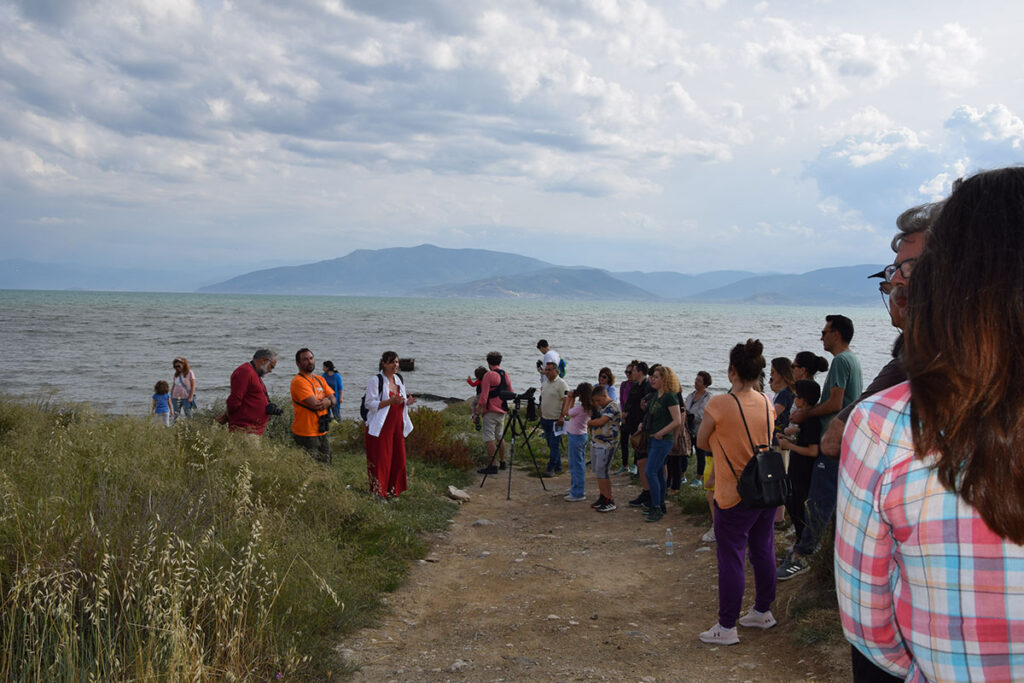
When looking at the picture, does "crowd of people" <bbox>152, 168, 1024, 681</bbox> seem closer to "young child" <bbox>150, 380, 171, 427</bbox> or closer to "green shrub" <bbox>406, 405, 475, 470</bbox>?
"green shrub" <bbox>406, 405, 475, 470</bbox>

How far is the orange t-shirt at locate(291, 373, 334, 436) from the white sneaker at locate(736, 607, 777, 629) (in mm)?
5506

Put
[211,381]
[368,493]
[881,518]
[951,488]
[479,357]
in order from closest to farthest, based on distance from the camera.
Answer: [951,488], [881,518], [368,493], [211,381], [479,357]

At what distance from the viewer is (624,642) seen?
532cm

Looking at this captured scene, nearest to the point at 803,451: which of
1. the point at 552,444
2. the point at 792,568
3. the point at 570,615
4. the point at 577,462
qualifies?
the point at 792,568

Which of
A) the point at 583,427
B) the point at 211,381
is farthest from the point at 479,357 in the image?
the point at 583,427

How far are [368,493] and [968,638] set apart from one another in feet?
25.8

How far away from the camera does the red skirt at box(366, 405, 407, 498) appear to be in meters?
9.03

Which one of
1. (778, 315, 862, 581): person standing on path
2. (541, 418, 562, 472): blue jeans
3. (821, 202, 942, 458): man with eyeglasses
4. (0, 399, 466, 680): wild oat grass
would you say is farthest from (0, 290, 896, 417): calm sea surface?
(821, 202, 942, 458): man with eyeglasses

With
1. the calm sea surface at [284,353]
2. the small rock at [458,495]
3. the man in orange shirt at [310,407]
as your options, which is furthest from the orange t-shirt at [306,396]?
the calm sea surface at [284,353]

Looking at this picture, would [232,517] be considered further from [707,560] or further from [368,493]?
[707,560]

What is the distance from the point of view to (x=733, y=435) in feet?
16.7

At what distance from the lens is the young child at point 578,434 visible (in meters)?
9.86

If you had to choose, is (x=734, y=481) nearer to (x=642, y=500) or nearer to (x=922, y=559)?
(x=922, y=559)

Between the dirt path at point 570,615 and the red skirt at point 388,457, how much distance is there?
3.29 feet
